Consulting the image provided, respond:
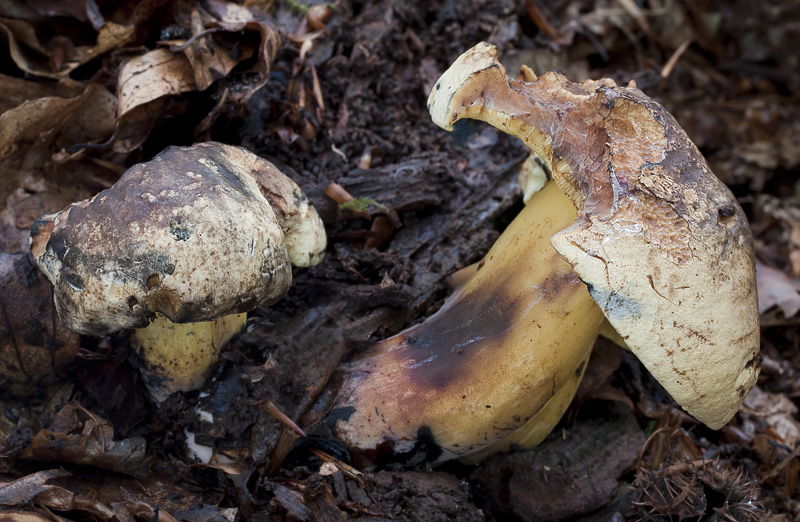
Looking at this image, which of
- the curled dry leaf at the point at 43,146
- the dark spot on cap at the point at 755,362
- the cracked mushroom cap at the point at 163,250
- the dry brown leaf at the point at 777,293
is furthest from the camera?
the dry brown leaf at the point at 777,293

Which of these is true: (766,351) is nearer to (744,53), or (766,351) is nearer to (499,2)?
(499,2)

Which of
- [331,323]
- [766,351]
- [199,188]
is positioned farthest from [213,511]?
[766,351]

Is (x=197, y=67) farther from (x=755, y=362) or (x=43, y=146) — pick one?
(x=755, y=362)

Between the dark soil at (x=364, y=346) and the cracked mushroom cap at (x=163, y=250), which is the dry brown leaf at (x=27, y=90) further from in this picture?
the cracked mushroom cap at (x=163, y=250)

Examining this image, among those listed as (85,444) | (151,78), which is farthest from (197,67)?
(85,444)

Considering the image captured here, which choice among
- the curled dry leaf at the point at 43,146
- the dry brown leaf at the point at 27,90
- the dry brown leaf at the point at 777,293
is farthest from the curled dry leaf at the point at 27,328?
the dry brown leaf at the point at 777,293

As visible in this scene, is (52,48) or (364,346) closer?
(364,346)
